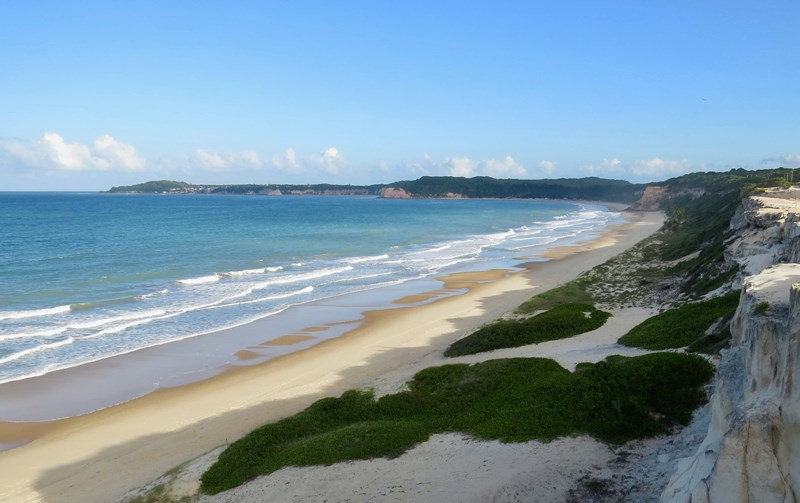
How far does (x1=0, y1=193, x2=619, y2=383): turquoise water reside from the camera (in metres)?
25.8

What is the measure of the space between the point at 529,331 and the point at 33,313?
24.0 metres

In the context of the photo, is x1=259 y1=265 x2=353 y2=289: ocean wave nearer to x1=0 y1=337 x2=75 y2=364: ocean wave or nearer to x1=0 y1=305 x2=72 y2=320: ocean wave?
x1=0 y1=305 x2=72 y2=320: ocean wave

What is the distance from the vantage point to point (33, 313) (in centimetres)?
2897

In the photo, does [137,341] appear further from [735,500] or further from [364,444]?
[735,500]

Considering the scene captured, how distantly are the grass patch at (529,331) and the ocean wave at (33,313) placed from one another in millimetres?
20493

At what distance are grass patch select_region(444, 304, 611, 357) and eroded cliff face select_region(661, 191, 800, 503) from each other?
39.0 ft

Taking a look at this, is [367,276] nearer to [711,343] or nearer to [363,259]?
[363,259]

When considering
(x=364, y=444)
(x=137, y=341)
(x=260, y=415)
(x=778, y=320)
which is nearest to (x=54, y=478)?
(x=260, y=415)

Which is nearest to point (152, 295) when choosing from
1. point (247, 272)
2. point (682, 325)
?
point (247, 272)

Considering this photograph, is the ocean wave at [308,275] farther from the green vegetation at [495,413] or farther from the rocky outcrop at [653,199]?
the rocky outcrop at [653,199]

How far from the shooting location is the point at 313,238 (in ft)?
223

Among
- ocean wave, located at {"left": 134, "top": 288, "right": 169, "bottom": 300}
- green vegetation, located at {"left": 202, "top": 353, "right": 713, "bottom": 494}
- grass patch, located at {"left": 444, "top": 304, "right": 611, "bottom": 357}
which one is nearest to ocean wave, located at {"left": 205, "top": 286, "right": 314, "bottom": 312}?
ocean wave, located at {"left": 134, "top": 288, "right": 169, "bottom": 300}

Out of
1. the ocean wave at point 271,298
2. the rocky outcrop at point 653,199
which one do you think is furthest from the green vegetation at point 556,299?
the rocky outcrop at point 653,199

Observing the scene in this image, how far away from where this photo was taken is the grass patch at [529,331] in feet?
66.7
